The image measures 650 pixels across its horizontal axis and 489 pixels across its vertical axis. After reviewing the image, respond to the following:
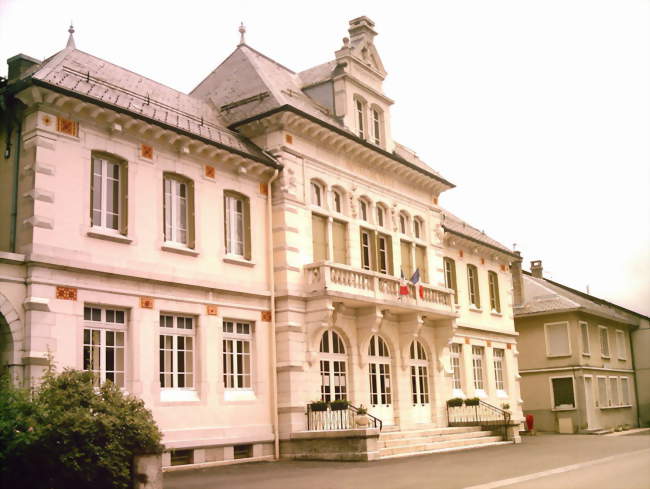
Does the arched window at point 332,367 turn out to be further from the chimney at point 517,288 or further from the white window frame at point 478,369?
the chimney at point 517,288

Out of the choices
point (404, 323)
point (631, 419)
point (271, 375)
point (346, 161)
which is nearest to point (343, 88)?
point (346, 161)

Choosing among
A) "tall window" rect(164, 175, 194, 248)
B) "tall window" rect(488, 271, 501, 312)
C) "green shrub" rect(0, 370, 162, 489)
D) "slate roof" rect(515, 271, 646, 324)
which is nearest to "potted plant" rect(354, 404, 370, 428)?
"tall window" rect(164, 175, 194, 248)

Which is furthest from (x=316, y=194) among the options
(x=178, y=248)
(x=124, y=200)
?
(x=124, y=200)

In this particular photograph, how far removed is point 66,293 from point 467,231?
2313cm

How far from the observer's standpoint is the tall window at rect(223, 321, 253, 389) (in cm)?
2158

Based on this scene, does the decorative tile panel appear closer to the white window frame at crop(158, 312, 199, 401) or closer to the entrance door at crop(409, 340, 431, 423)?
the white window frame at crop(158, 312, 199, 401)

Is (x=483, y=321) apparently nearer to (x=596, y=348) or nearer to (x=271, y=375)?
(x=596, y=348)

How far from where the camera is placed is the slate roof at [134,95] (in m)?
18.8

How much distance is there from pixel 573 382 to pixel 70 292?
30.5 m

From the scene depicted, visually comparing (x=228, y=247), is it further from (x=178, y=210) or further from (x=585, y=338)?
(x=585, y=338)

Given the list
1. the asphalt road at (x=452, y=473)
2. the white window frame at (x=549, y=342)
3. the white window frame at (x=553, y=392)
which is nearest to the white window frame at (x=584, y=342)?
the white window frame at (x=549, y=342)

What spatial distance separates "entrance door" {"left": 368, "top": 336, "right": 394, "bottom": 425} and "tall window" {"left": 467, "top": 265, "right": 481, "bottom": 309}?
985cm

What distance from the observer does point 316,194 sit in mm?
25047

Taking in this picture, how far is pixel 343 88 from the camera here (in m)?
27.2
